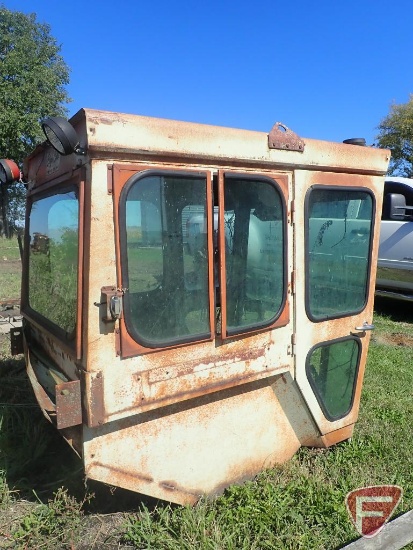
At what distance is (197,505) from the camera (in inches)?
92.5

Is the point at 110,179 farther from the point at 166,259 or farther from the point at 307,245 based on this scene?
the point at 307,245

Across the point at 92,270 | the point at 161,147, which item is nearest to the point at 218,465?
the point at 92,270

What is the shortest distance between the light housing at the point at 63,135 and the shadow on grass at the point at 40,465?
5.15 feet

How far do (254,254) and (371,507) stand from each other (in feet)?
4.73

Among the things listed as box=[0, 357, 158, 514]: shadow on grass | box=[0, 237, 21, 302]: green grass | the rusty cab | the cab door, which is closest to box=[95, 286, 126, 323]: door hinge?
the rusty cab

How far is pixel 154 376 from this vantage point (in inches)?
79.2

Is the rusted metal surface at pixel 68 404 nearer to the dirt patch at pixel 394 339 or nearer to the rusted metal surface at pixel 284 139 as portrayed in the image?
the rusted metal surface at pixel 284 139

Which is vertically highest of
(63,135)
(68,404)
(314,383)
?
(63,135)

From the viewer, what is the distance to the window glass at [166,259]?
75.8 inches

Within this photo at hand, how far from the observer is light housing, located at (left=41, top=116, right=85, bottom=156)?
5.66 feet

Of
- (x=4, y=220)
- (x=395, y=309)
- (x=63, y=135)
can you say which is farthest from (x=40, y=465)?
(x=4, y=220)

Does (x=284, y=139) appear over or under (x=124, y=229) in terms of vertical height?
over

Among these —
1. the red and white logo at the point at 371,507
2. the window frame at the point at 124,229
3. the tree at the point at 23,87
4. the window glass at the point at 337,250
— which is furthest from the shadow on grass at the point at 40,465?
the tree at the point at 23,87

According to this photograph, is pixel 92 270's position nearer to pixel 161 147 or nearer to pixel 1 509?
pixel 161 147
